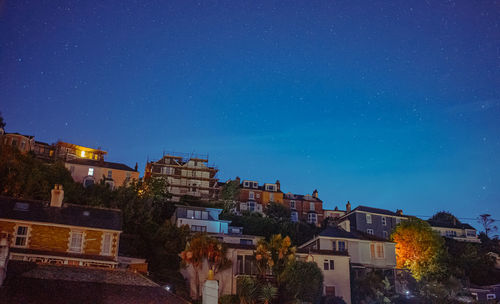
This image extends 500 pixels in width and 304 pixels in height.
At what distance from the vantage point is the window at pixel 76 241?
3712 centimetres

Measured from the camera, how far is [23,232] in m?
36.2

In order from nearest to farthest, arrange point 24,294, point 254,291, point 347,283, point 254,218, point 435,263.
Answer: point 24,294 → point 254,291 → point 347,283 → point 435,263 → point 254,218

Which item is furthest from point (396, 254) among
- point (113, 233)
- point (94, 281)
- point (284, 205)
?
point (94, 281)

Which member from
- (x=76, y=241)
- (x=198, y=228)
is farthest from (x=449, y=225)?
(x=76, y=241)

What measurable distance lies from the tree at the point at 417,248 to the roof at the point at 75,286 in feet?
157

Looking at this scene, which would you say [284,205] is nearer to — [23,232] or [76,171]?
[76,171]

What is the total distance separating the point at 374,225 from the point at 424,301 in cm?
2857

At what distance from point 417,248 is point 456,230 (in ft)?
117

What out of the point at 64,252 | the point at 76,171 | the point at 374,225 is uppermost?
the point at 76,171

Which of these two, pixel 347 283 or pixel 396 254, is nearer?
pixel 347 283

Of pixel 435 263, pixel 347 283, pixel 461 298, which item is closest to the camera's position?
pixel 347 283

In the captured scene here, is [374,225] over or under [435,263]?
over

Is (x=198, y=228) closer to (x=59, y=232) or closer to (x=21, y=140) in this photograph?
(x=59, y=232)

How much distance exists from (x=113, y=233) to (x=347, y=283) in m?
25.6
